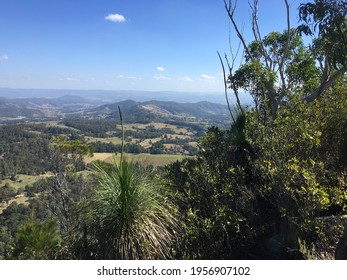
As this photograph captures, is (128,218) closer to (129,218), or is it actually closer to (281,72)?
(129,218)

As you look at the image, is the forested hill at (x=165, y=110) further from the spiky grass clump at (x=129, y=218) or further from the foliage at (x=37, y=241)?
the spiky grass clump at (x=129, y=218)

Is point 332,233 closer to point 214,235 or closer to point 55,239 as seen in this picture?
point 214,235

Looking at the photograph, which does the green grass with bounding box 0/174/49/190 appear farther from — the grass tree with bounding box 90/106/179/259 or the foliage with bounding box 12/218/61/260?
the grass tree with bounding box 90/106/179/259

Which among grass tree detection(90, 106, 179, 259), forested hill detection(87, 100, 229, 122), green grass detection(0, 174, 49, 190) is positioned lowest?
green grass detection(0, 174, 49, 190)

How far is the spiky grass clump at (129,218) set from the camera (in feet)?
10.7

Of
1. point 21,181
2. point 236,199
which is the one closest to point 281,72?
point 236,199

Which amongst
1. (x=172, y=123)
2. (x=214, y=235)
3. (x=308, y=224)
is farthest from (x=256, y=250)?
(x=172, y=123)

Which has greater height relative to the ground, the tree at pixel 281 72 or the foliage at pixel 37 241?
the tree at pixel 281 72

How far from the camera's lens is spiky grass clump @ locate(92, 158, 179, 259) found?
3.26m

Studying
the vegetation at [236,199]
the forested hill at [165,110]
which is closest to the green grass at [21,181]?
the vegetation at [236,199]

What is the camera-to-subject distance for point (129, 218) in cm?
330

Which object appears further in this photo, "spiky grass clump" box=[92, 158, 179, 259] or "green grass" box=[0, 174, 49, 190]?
"green grass" box=[0, 174, 49, 190]

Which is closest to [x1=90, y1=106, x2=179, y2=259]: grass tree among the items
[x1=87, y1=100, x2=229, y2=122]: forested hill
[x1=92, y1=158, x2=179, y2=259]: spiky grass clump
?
[x1=92, y1=158, x2=179, y2=259]: spiky grass clump

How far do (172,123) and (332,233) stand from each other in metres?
116
